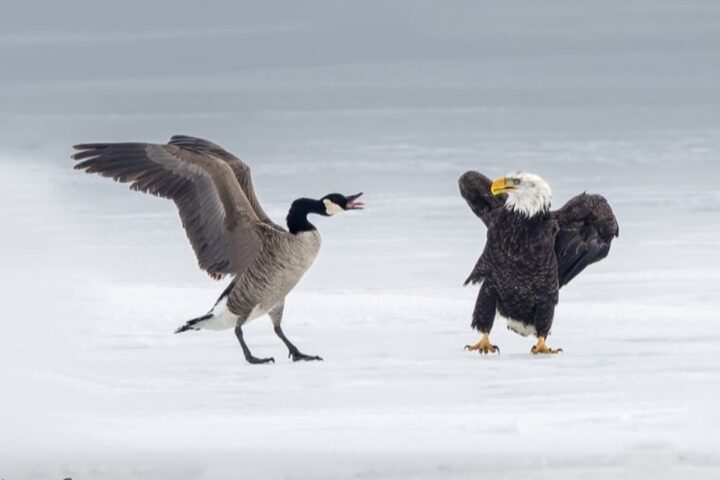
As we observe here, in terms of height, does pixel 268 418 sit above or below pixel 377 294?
below

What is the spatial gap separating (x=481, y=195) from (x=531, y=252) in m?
0.82

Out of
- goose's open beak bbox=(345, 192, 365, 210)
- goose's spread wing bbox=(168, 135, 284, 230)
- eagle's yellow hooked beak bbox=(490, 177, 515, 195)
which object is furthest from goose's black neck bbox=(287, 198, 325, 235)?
eagle's yellow hooked beak bbox=(490, 177, 515, 195)

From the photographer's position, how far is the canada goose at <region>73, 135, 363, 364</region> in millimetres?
12609

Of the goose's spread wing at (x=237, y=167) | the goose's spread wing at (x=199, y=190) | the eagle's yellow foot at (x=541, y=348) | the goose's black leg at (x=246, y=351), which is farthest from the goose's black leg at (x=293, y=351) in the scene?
the eagle's yellow foot at (x=541, y=348)

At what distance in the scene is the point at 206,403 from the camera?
38.8ft

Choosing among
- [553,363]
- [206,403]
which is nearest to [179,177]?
[206,403]

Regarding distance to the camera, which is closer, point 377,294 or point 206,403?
point 206,403

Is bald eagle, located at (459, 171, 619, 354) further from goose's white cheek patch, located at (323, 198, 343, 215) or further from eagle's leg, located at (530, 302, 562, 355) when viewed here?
goose's white cheek patch, located at (323, 198, 343, 215)

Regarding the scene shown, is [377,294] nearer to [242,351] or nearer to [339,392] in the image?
[242,351]

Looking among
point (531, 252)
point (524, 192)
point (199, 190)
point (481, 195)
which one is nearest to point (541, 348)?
point (531, 252)

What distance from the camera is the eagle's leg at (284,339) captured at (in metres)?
12.9

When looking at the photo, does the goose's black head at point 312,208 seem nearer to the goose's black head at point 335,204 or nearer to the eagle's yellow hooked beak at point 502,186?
the goose's black head at point 335,204

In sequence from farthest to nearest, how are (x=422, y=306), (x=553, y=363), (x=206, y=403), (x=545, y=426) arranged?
(x=422, y=306) → (x=553, y=363) → (x=206, y=403) → (x=545, y=426)

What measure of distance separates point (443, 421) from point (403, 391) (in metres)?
0.90
